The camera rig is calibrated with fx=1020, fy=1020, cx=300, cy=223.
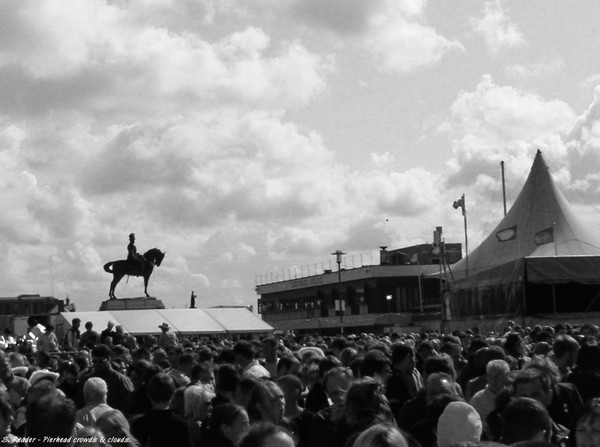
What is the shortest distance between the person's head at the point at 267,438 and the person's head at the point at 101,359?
249 inches

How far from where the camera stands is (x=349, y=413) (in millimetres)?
6359

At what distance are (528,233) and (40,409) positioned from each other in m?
39.3

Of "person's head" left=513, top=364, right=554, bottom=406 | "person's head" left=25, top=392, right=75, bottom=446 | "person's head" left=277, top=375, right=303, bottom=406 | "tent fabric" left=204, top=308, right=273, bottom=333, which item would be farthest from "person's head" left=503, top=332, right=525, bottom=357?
"tent fabric" left=204, top=308, right=273, bottom=333

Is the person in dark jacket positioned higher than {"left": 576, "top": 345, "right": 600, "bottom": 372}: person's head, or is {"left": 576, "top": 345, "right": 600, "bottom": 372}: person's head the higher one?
{"left": 576, "top": 345, "right": 600, "bottom": 372}: person's head

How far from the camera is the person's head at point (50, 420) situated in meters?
5.56

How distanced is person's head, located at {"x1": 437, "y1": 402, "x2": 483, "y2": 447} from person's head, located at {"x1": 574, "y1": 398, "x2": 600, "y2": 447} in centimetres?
77

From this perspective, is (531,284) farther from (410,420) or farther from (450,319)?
(410,420)

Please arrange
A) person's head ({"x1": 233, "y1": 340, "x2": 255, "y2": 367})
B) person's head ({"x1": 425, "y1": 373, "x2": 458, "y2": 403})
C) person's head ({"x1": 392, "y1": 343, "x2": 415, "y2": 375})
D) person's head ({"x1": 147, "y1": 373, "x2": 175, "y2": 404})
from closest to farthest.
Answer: person's head ({"x1": 425, "y1": 373, "x2": 458, "y2": 403})
person's head ({"x1": 147, "y1": 373, "x2": 175, "y2": 404})
person's head ({"x1": 392, "y1": 343, "x2": 415, "y2": 375})
person's head ({"x1": 233, "y1": 340, "x2": 255, "y2": 367})

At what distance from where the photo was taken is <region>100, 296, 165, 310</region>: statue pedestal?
41.3 metres

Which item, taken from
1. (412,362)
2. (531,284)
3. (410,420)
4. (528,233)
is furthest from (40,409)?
(528,233)

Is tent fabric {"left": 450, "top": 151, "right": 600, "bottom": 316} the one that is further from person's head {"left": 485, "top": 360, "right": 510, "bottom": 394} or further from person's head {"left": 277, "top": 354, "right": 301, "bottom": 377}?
person's head {"left": 485, "top": 360, "right": 510, "bottom": 394}

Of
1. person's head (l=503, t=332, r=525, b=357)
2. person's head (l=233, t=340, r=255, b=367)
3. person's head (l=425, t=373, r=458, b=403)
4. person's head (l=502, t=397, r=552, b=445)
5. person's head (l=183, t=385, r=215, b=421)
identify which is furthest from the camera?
person's head (l=503, t=332, r=525, b=357)

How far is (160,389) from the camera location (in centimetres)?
746

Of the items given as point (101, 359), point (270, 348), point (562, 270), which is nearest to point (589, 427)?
point (101, 359)
